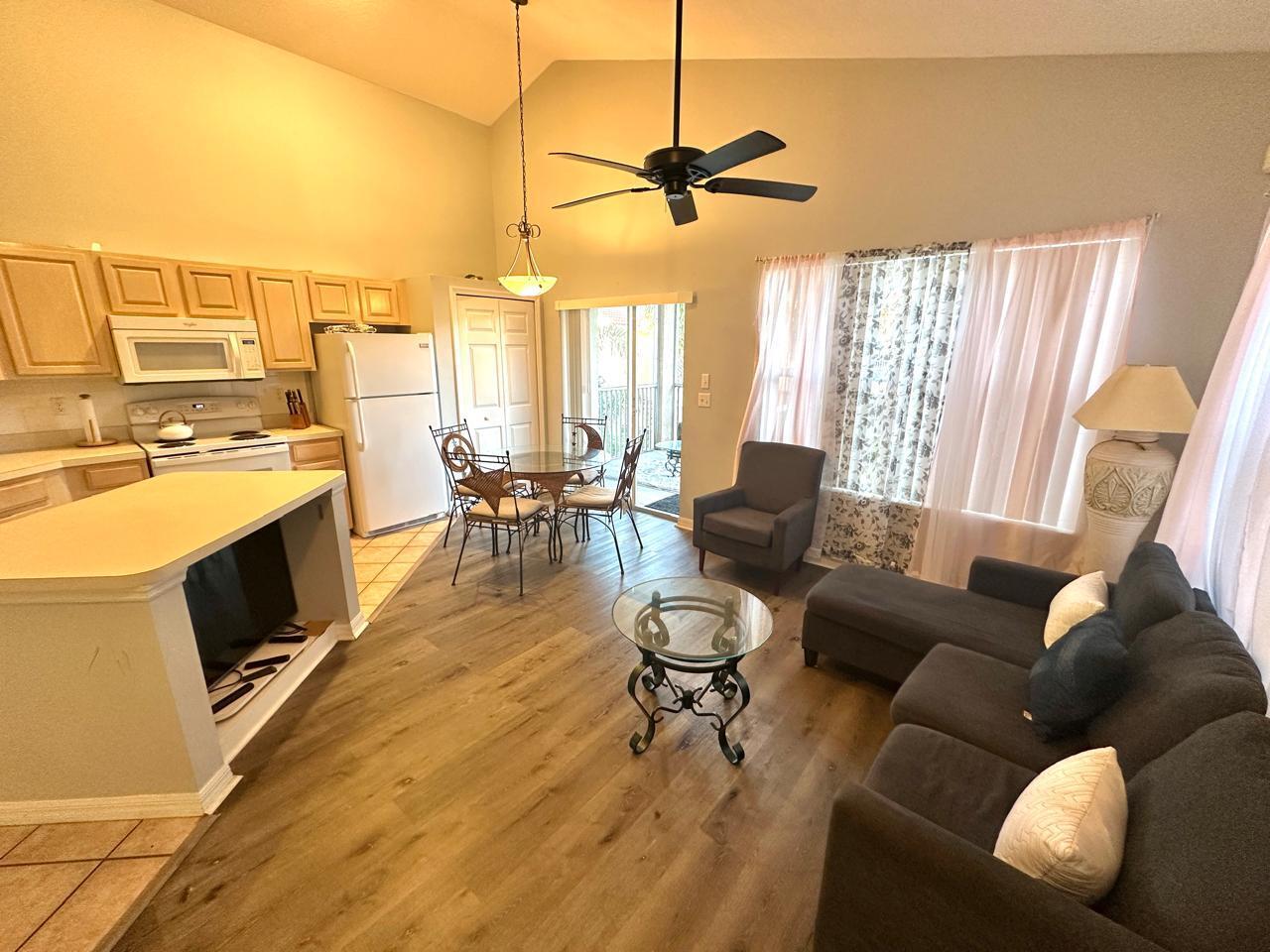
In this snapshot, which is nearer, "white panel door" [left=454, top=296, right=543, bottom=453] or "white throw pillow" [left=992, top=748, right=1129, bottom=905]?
"white throw pillow" [left=992, top=748, right=1129, bottom=905]

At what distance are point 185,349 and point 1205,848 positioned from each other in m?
5.31

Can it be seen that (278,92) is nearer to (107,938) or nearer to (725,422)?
(725,422)

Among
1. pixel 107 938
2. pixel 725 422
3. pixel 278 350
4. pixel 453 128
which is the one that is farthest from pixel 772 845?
pixel 453 128

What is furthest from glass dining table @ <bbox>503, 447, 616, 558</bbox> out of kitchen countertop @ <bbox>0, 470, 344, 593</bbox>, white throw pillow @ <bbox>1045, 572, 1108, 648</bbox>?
white throw pillow @ <bbox>1045, 572, 1108, 648</bbox>

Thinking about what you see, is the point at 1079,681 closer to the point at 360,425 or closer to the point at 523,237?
the point at 523,237

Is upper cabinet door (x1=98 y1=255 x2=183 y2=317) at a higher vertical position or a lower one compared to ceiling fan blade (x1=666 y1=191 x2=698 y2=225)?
lower

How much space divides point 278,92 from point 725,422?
4.55 meters

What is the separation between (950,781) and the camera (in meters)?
1.37

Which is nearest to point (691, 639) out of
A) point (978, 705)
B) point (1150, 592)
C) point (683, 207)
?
point (978, 705)

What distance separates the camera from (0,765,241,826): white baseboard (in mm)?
1628

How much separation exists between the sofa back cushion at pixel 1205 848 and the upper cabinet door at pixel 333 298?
5.35 meters

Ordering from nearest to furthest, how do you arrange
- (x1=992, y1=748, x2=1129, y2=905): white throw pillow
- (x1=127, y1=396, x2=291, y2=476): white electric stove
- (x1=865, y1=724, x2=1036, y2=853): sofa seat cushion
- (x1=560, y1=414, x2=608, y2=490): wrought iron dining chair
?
(x1=992, y1=748, x2=1129, y2=905): white throw pillow, (x1=865, y1=724, x2=1036, y2=853): sofa seat cushion, (x1=127, y1=396, x2=291, y2=476): white electric stove, (x1=560, y1=414, x2=608, y2=490): wrought iron dining chair

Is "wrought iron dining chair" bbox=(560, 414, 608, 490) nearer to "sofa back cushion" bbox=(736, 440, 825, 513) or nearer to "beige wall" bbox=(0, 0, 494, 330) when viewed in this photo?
"sofa back cushion" bbox=(736, 440, 825, 513)

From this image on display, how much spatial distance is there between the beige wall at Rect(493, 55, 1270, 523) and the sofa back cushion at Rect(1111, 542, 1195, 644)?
109 centimetres
